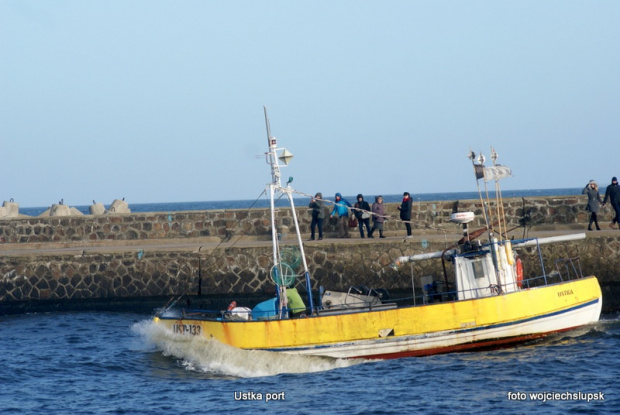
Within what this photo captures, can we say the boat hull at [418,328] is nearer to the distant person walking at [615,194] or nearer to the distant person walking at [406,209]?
the distant person walking at [615,194]

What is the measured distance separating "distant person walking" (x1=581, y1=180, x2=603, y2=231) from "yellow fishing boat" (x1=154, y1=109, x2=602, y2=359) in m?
6.80

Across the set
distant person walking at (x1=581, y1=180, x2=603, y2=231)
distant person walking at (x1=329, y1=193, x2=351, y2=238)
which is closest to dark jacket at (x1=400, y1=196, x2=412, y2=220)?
distant person walking at (x1=329, y1=193, x2=351, y2=238)

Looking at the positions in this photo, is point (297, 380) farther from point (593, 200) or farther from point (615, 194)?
point (615, 194)

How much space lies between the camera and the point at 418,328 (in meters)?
16.1

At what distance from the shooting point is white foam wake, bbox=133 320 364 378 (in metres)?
16.0

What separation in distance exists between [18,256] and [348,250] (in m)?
10.0

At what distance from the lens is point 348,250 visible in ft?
77.8

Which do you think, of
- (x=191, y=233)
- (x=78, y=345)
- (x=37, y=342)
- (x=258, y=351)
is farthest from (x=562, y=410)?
(x=191, y=233)

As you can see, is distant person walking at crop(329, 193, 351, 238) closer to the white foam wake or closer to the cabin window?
the white foam wake

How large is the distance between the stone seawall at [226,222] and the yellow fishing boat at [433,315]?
849cm

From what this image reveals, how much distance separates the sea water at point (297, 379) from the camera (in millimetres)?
13281

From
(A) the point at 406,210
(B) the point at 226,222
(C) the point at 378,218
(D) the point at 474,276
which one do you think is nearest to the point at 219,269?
(B) the point at 226,222

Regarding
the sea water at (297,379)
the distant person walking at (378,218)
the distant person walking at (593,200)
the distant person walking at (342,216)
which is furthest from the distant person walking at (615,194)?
the distant person walking at (342,216)

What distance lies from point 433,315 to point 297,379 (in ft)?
9.61
